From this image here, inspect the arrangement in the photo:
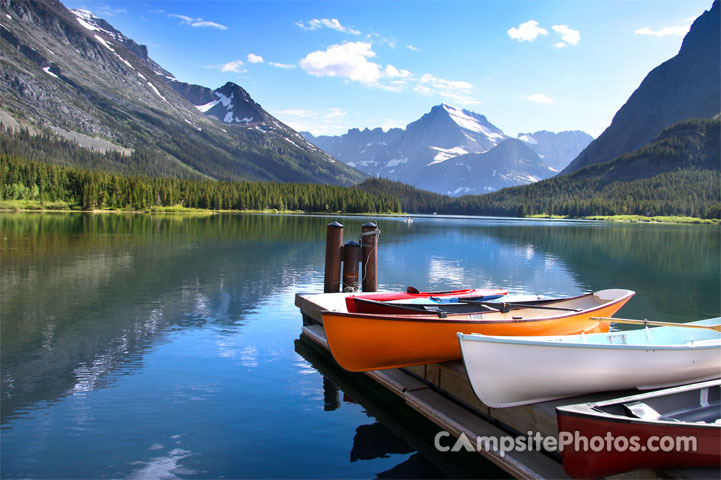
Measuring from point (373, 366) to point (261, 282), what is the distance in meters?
18.0

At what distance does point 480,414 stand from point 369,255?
31.8 ft

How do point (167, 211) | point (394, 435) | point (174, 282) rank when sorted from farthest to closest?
point (167, 211), point (174, 282), point (394, 435)

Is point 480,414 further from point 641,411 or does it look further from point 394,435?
point 641,411

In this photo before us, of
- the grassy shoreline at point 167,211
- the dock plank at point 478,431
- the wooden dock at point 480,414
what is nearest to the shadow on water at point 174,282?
the wooden dock at point 480,414

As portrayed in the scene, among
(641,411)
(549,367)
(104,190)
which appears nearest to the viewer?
(641,411)

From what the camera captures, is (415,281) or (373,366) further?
(415,281)

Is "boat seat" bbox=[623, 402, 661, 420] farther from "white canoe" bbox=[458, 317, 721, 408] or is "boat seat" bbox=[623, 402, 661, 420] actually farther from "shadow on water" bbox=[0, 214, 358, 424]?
"shadow on water" bbox=[0, 214, 358, 424]

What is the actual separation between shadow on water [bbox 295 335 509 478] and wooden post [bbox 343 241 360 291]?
4820mm

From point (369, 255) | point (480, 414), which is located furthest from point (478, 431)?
point (369, 255)

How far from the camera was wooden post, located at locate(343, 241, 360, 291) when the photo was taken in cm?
1784

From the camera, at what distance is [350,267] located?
1802 cm

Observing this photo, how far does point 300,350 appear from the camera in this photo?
1507 centimetres

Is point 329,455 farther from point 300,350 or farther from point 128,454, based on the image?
point 300,350

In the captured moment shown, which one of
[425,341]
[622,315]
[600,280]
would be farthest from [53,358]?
[600,280]
